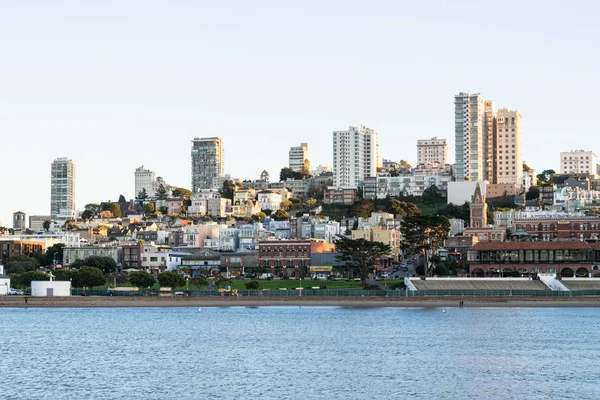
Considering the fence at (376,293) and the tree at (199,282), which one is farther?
the tree at (199,282)

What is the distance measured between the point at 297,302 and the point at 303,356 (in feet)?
158

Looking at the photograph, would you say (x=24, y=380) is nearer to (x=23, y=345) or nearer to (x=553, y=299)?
(x=23, y=345)

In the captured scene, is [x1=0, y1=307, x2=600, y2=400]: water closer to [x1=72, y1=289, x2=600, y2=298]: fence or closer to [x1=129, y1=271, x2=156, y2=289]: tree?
[x1=72, y1=289, x2=600, y2=298]: fence

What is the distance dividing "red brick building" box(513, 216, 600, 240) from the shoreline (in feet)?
122

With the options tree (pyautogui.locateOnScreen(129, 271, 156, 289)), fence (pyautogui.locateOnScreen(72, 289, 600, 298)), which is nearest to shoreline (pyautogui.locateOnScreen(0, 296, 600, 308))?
fence (pyautogui.locateOnScreen(72, 289, 600, 298))

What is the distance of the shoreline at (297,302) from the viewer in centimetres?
11144

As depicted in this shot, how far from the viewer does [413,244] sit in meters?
140

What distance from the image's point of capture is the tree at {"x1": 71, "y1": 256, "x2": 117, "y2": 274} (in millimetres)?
143750

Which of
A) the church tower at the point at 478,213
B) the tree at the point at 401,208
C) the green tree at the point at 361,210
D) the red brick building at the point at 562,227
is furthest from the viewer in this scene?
the green tree at the point at 361,210

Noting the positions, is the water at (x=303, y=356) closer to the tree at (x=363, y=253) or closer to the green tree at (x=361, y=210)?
the tree at (x=363, y=253)

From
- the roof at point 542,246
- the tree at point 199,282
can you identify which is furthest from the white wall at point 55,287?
the roof at point 542,246

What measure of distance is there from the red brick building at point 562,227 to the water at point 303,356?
4784 centimetres

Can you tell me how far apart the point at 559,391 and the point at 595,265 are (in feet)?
279

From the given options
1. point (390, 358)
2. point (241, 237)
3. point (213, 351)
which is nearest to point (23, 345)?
point (213, 351)
